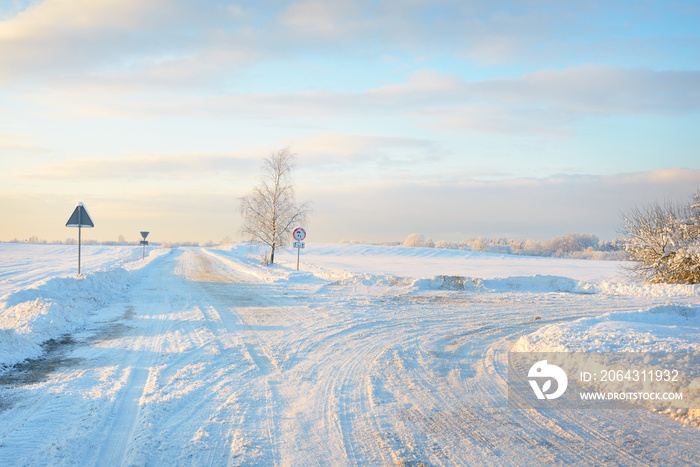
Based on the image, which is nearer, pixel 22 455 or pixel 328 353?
pixel 22 455

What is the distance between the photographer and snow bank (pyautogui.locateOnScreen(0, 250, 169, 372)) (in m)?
7.22

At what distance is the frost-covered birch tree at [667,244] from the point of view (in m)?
19.1

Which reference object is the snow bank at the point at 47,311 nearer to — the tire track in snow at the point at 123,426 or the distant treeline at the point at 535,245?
the tire track in snow at the point at 123,426

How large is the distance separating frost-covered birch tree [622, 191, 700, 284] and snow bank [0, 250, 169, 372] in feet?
72.7

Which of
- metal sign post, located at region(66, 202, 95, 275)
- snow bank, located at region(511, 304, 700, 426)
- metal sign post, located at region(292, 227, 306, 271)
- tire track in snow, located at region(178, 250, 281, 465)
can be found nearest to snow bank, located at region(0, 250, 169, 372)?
metal sign post, located at region(66, 202, 95, 275)

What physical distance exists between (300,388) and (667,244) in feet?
67.7

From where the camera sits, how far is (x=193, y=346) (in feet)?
26.1

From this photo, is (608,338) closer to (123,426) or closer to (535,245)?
(123,426)

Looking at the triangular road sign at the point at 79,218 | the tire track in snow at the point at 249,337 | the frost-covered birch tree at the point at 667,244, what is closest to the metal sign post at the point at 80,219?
the triangular road sign at the point at 79,218

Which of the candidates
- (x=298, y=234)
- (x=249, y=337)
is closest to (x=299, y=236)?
(x=298, y=234)

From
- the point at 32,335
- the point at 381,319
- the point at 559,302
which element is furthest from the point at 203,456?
the point at 559,302

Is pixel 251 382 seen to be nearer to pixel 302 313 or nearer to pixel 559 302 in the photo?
pixel 302 313

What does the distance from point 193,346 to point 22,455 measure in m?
4.23

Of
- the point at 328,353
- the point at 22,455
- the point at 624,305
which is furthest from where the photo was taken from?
the point at 624,305
